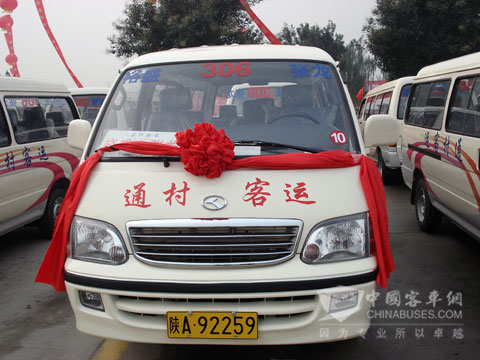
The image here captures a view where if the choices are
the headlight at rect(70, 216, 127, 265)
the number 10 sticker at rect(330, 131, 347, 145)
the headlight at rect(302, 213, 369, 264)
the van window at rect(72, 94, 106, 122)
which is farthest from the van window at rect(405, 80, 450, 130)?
the van window at rect(72, 94, 106, 122)

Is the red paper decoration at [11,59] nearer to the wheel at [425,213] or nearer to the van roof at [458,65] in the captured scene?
the van roof at [458,65]

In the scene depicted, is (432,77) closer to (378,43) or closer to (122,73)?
(122,73)

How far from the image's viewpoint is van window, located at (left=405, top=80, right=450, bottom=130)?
5.04m

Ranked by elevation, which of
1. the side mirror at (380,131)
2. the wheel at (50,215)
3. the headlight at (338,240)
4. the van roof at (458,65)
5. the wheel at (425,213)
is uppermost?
the van roof at (458,65)

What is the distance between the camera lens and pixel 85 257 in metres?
2.52

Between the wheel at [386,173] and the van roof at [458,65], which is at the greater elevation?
the van roof at [458,65]

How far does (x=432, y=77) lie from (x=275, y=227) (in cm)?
408

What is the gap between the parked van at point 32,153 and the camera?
16.5 ft

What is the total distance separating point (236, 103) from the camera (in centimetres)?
318

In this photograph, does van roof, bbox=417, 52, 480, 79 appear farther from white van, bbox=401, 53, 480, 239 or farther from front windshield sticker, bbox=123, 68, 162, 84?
front windshield sticker, bbox=123, 68, 162, 84

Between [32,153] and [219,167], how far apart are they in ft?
12.0

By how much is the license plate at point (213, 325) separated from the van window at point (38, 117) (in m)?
3.76

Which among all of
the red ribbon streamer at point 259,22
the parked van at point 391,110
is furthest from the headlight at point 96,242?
the red ribbon streamer at point 259,22

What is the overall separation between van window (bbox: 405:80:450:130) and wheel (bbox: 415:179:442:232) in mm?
747
